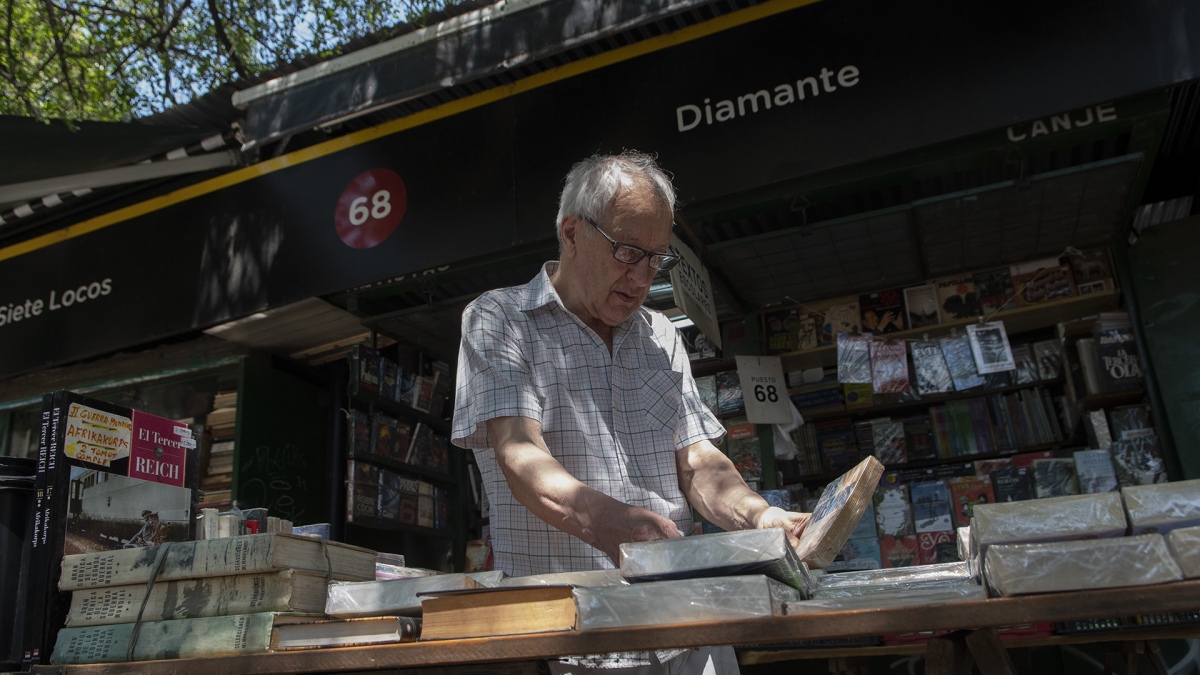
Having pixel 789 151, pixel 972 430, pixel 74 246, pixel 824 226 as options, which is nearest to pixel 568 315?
pixel 789 151

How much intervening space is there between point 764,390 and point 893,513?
41.0 inches

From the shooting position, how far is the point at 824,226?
469 centimetres

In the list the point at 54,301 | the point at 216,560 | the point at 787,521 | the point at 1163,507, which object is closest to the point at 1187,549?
the point at 1163,507

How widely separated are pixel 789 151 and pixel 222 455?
13.1 feet

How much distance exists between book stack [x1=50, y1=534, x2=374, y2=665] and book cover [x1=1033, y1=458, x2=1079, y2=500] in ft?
13.8

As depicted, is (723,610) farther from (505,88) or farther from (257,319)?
(257,319)

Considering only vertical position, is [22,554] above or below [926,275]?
below

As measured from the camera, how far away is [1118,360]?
4812 millimetres

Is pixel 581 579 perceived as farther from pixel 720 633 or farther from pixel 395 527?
pixel 395 527

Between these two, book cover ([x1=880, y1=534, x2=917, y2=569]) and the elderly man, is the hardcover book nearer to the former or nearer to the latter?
the elderly man

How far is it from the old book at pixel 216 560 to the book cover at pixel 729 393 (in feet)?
11.5

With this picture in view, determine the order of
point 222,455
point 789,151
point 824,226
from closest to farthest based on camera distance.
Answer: point 789,151, point 824,226, point 222,455

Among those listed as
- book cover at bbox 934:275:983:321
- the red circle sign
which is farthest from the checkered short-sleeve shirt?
book cover at bbox 934:275:983:321

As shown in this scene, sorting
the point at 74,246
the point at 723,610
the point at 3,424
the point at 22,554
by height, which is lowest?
the point at 723,610
